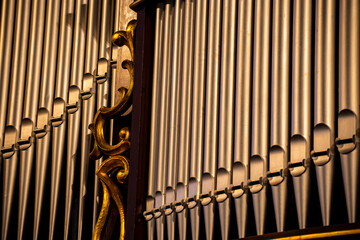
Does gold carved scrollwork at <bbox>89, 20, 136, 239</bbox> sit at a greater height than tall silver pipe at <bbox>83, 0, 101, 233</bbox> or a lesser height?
lesser

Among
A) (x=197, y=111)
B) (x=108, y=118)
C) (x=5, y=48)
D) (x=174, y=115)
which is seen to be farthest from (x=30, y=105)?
(x=197, y=111)

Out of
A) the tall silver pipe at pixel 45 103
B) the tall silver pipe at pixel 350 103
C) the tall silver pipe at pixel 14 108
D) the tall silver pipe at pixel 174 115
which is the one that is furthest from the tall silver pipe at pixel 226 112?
the tall silver pipe at pixel 14 108

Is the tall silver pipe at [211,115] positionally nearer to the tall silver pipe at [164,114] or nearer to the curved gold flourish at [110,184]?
the tall silver pipe at [164,114]

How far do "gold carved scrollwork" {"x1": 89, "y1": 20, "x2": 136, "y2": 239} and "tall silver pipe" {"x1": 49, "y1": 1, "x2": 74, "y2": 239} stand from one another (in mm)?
196

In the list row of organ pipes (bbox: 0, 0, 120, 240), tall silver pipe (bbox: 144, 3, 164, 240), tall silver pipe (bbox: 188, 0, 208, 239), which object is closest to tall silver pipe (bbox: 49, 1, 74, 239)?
row of organ pipes (bbox: 0, 0, 120, 240)

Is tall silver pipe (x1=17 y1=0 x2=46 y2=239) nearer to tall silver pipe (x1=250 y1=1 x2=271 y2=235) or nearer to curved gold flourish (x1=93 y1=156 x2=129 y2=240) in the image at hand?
curved gold flourish (x1=93 y1=156 x2=129 y2=240)

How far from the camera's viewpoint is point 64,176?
4141mm

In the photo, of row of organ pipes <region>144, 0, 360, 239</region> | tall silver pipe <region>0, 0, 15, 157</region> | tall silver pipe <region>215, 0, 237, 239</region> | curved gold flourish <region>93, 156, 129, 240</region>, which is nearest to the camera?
row of organ pipes <region>144, 0, 360, 239</region>

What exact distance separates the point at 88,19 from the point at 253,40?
1.01 m

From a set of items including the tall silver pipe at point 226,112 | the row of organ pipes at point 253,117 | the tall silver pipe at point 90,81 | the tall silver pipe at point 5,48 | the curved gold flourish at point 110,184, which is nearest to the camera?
the row of organ pipes at point 253,117

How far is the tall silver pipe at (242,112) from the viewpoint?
3.37 m

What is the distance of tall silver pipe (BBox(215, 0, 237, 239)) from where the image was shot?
→ 11.2 feet

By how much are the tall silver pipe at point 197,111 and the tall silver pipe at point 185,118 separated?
0.02m

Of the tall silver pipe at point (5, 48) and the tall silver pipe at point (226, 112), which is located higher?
the tall silver pipe at point (5, 48)
